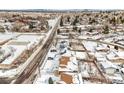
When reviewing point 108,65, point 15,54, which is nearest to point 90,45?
point 108,65

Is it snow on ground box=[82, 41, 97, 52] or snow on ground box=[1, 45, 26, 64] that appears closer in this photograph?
snow on ground box=[1, 45, 26, 64]

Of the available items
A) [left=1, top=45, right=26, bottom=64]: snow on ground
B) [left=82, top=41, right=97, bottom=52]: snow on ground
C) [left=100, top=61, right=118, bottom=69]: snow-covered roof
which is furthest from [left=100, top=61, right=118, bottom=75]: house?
[left=1, top=45, right=26, bottom=64]: snow on ground

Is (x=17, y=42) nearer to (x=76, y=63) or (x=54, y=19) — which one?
(x=54, y=19)

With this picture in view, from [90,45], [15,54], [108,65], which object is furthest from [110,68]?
[15,54]

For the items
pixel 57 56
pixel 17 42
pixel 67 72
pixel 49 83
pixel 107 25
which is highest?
pixel 107 25

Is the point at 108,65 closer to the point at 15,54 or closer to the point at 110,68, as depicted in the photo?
the point at 110,68

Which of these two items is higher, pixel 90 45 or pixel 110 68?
pixel 90 45

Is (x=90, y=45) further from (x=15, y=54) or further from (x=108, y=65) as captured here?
(x=15, y=54)

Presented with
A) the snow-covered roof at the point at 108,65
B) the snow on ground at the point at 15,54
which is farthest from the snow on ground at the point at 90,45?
A: the snow on ground at the point at 15,54

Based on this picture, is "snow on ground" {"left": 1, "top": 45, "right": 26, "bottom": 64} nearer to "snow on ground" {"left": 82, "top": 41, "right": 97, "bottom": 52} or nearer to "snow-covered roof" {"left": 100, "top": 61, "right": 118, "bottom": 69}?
"snow on ground" {"left": 82, "top": 41, "right": 97, "bottom": 52}

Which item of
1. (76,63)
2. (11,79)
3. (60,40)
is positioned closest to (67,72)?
(76,63)

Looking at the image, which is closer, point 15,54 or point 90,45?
point 15,54
